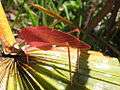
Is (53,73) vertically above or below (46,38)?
below

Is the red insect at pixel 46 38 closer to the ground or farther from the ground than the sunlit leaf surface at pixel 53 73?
farther from the ground

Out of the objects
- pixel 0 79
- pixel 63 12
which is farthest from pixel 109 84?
pixel 63 12

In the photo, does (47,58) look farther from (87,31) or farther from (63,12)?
(63,12)

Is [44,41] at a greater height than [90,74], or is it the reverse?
[44,41]

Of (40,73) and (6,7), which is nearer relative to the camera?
(40,73)

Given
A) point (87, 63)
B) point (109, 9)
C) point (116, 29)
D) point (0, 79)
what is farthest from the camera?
point (116, 29)

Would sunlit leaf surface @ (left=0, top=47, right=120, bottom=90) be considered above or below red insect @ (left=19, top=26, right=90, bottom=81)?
below

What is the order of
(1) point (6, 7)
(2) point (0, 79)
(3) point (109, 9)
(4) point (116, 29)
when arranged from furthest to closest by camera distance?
(1) point (6, 7), (4) point (116, 29), (3) point (109, 9), (2) point (0, 79)
